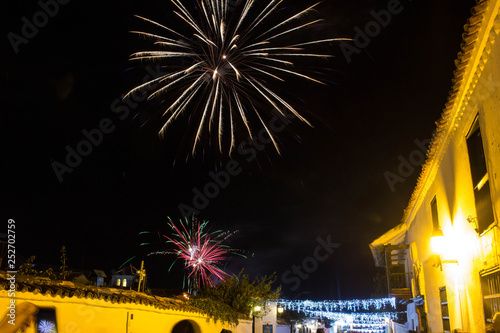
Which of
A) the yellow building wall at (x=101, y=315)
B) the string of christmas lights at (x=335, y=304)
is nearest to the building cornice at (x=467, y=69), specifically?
the yellow building wall at (x=101, y=315)

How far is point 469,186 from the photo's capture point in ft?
24.8

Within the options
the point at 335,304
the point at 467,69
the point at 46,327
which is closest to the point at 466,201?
the point at 467,69

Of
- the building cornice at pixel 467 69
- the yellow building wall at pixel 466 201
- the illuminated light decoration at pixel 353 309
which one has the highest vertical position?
the building cornice at pixel 467 69

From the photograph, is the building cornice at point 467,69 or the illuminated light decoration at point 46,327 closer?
the building cornice at point 467,69

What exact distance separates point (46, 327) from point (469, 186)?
25.3 ft

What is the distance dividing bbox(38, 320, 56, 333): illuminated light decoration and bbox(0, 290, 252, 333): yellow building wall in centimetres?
12

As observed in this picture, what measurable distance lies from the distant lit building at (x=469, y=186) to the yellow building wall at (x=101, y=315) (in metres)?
6.80

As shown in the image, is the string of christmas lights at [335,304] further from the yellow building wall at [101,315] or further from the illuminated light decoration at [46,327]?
the illuminated light decoration at [46,327]

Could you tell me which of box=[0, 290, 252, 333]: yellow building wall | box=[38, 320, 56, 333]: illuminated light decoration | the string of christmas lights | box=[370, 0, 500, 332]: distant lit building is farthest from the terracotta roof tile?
the string of christmas lights

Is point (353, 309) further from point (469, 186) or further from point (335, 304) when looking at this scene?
point (469, 186)

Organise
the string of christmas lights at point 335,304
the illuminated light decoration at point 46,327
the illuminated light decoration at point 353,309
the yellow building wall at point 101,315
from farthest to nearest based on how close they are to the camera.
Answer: the string of christmas lights at point 335,304 < the illuminated light decoration at point 353,309 < the yellow building wall at point 101,315 < the illuminated light decoration at point 46,327

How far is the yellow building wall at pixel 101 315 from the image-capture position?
6.93 m

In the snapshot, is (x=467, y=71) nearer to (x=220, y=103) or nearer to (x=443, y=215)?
(x=443, y=215)

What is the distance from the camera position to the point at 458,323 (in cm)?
876
